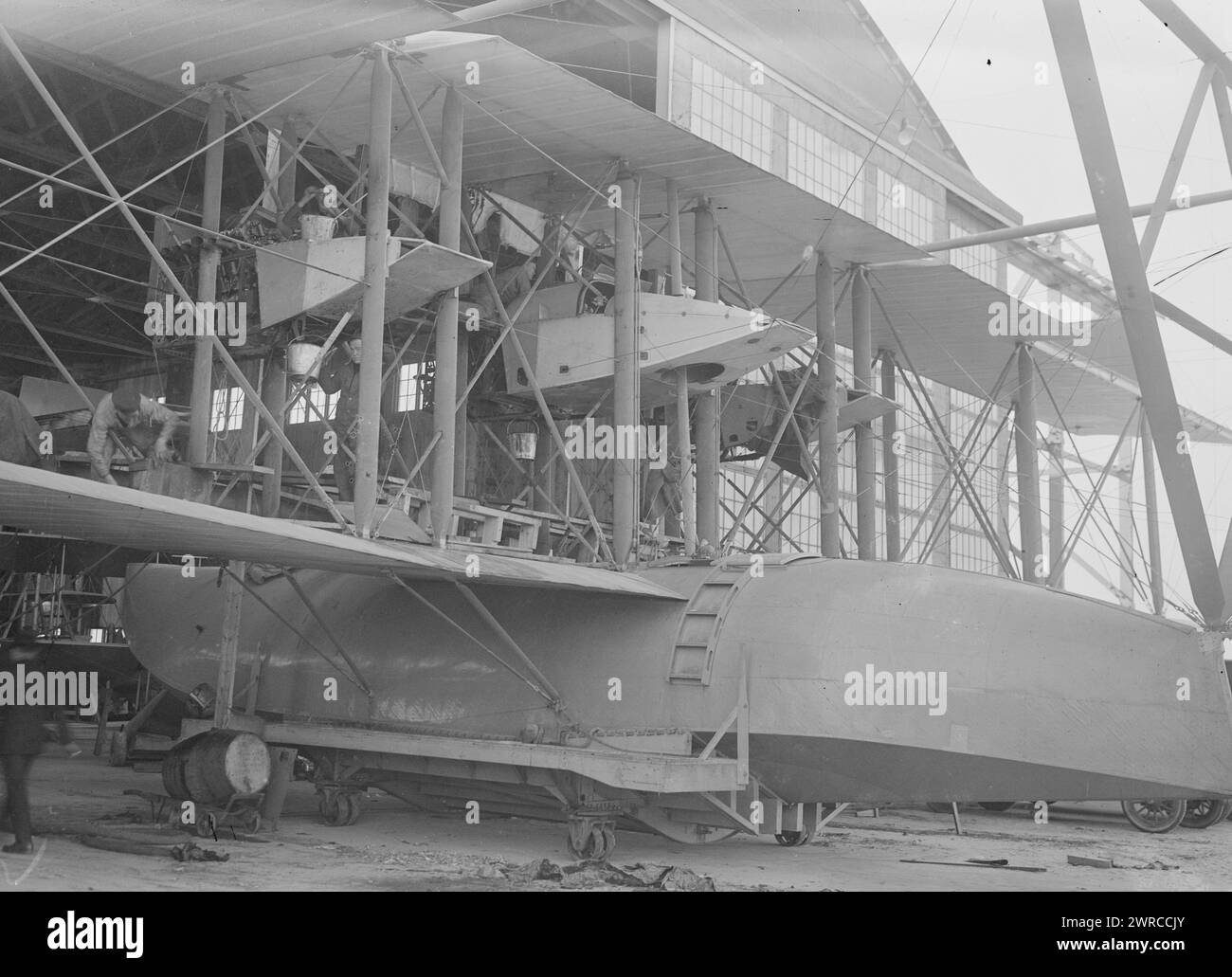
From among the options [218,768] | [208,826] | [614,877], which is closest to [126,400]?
[218,768]

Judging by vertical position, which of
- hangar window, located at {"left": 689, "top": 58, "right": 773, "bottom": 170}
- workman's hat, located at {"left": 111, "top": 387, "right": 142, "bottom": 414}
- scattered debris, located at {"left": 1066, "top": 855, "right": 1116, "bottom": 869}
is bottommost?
scattered debris, located at {"left": 1066, "top": 855, "right": 1116, "bottom": 869}

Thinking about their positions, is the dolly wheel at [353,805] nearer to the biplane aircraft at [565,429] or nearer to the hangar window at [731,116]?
A: the biplane aircraft at [565,429]

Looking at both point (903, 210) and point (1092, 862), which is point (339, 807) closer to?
point (1092, 862)

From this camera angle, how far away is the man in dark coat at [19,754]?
11.2 metres

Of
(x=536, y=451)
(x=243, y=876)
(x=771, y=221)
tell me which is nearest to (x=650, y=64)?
(x=771, y=221)

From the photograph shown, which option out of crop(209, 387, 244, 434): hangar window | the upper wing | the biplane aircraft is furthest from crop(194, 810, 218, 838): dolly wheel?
crop(209, 387, 244, 434): hangar window

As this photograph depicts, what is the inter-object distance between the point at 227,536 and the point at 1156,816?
44.9 ft

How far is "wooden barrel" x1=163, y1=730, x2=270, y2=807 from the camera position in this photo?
14.3 m

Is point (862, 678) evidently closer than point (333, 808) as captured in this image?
Yes

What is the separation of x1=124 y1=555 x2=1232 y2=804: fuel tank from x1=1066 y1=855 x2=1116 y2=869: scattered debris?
8.83 ft

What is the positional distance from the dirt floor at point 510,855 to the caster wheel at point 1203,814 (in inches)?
19.1

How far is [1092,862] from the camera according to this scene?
14.2 meters

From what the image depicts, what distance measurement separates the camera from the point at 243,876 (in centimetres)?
1139

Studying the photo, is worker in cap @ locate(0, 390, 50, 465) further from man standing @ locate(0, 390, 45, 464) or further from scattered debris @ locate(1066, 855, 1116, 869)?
scattered debris @ locate(1066, 855, 1116, 869)
